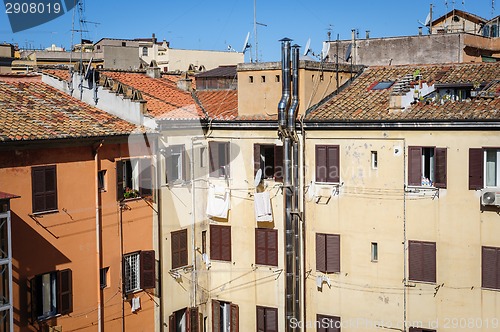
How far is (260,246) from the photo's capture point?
28.1 m

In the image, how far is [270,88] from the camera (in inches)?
1115

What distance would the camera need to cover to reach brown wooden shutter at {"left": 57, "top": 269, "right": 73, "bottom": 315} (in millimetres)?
23672

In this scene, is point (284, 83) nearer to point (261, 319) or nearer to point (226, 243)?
point (226, 243)

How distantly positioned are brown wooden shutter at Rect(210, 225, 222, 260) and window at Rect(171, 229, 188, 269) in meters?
1.31

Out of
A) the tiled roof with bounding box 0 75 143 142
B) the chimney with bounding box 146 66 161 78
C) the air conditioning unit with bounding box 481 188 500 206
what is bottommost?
the air conditioning unit with bounding box 481 188 500 206

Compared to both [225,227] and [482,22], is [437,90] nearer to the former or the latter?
[225,227]

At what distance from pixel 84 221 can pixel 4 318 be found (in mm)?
4634

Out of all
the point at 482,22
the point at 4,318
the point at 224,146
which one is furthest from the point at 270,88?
the point at 482,22

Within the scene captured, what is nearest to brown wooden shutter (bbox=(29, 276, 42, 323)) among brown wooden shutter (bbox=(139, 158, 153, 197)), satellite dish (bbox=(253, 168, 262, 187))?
brown wooden shutter (bbox=(139, 158, 153, 197))

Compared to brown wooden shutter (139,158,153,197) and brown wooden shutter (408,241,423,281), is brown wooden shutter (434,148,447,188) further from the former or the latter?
brown wooden shutter (139,158,153,197)

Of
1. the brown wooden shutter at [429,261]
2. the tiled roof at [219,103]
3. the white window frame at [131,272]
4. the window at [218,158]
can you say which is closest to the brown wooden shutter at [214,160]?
the window at [218,158]

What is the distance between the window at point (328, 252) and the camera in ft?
87.4

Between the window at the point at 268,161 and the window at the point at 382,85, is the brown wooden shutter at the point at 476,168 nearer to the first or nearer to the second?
the window at the point at 382,85

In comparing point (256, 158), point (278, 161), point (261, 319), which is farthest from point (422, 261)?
point (256, 158)
